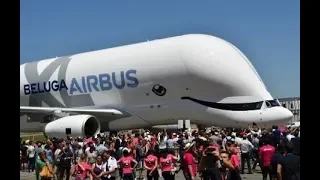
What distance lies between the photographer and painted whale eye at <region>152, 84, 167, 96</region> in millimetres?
25062

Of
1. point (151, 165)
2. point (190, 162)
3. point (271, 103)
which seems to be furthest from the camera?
point (271, 103)

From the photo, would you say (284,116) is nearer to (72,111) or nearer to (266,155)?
(72,111)

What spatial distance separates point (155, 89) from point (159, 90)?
22 cm

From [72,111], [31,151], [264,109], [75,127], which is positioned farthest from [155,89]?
[31,151]

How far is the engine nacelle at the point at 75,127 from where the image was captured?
80.7 feet

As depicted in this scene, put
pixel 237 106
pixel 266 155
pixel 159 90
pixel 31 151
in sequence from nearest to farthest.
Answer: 1. pixel 266 155
2. pixel 31 151
3. pixel 237 106
4. pixel 159 90

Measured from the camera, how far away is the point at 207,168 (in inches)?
317

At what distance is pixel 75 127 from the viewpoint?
80.9 ft

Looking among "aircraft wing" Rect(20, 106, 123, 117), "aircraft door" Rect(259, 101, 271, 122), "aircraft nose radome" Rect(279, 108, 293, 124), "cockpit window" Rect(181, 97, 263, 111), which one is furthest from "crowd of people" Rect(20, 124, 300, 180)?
"aircraft wing" Rect(20, 106, 123, 117)

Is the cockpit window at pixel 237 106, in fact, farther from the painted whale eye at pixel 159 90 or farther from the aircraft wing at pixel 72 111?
the aircraft wing at pixel 72 111

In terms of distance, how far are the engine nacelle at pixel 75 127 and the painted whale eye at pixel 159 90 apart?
366 centimetres

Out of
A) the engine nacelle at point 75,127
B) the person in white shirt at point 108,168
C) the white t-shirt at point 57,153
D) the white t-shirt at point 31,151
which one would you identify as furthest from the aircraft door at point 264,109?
the person in white shirt at point 108,168
